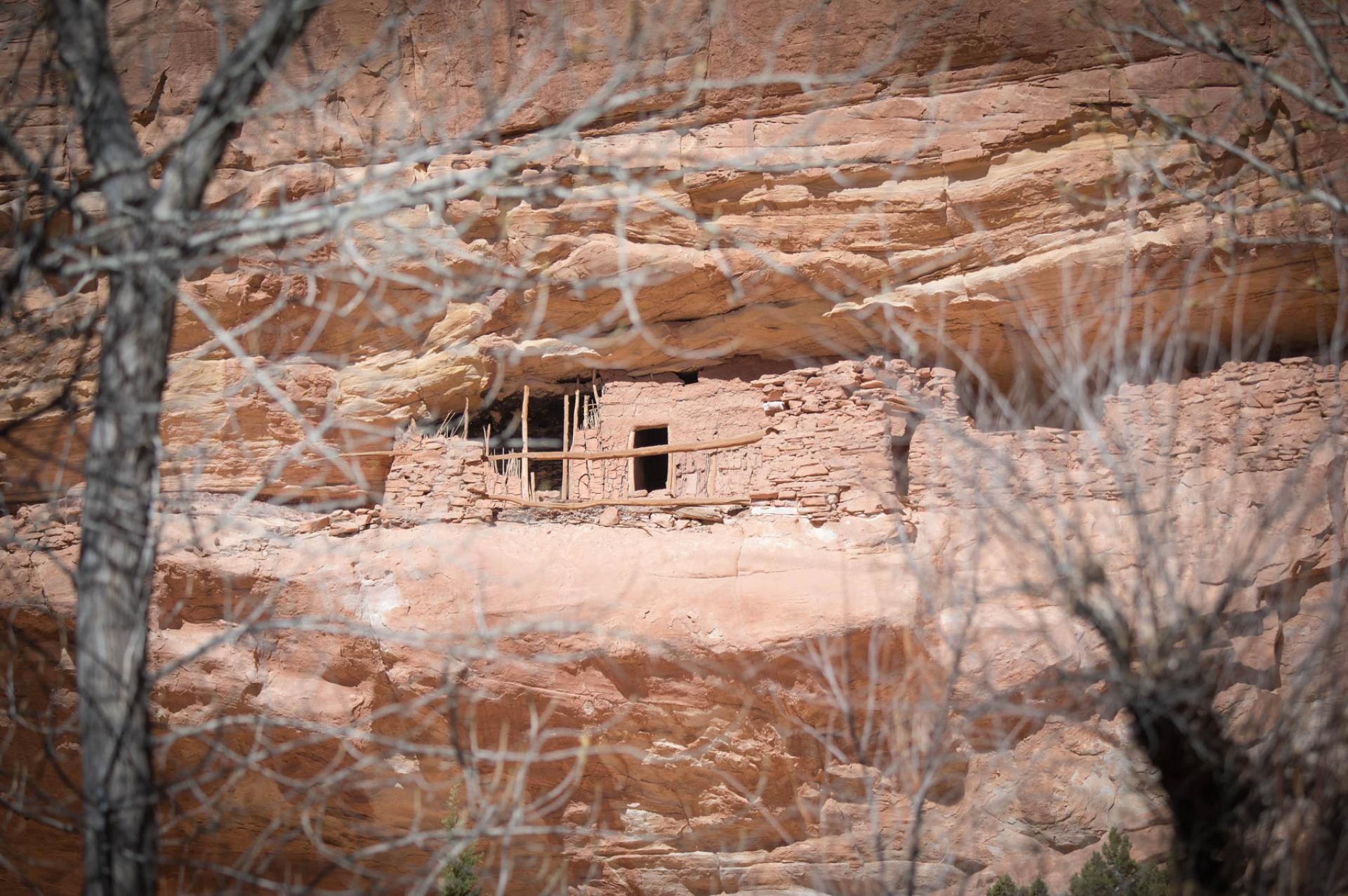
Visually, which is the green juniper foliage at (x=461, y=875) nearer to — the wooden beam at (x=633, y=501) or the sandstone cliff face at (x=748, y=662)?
the sandstone cliff face at (x=748, y=662)

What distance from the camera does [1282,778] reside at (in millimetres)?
3039

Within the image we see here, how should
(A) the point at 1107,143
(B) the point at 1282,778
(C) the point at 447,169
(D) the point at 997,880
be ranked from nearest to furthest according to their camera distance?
(B) the point at 1282,778 < (D) the point at 997,880 < (A) the point at 1107,143 < (C) the point at 447,169

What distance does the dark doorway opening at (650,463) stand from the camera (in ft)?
27.0

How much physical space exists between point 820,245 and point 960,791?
3594mm

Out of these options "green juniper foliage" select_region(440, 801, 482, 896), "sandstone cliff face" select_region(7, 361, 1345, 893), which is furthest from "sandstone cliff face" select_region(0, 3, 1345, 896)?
"green juniper foliage" select_region(440, 801, 482, 896)

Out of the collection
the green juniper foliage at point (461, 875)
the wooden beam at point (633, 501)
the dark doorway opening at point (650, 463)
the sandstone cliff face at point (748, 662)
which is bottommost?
the green juniper foliage at point (461, 875)

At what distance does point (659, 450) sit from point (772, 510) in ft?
3.23

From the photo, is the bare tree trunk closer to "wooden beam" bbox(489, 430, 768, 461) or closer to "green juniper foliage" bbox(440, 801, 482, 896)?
"green juniper foliage" bbox(440, 801, 482, 896)

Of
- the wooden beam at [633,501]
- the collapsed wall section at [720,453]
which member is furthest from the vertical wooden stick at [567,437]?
the wooden beam at [633,501]

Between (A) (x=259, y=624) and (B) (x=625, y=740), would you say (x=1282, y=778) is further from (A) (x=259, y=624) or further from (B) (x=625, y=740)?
(B) (x=625, y=740)

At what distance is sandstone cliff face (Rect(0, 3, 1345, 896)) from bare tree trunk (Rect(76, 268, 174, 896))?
337 cm

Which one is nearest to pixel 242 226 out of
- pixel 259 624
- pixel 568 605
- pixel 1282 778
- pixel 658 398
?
pixel 259 624

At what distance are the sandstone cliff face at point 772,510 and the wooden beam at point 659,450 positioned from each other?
152 millimetres

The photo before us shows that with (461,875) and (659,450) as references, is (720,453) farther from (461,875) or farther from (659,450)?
(461,875)
